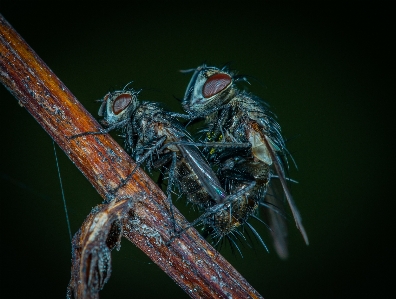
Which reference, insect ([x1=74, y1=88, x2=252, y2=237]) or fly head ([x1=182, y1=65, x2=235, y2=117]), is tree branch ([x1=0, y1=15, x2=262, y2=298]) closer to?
insect ([x1=74, y1=88, x2=252, y2=237])

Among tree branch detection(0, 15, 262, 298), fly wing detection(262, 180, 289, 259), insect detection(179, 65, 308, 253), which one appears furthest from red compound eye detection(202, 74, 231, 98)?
tree branch detection(0, 15, 262, 298)

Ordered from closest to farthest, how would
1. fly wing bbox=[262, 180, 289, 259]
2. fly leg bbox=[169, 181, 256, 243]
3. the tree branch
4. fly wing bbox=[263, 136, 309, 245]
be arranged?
the tree branch
fly wing bbox=[263, 136, 309, 245]
fly leg bbox=[169, 181, 256, 243]
fly wing bbox=[262, 180, 289, 259]

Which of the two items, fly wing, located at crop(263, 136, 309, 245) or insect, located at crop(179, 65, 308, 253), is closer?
fly wing, located at crop(263, 136, 309, 245)

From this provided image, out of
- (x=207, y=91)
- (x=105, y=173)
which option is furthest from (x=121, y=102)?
(x=105, y=173)

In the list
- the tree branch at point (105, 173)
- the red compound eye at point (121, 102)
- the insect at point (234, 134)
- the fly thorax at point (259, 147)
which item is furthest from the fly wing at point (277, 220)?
the red compound eye at point (121, 102)

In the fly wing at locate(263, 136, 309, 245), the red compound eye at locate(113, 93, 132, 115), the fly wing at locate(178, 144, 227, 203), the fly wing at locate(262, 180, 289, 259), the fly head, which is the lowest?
the fly wing at locate(262, 180, 289, 259)

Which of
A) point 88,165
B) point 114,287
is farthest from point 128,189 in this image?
point 114,287

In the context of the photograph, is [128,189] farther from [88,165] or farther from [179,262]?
[179,262]

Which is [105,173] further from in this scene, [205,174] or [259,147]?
[259,147]
